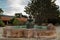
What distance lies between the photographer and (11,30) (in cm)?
1277

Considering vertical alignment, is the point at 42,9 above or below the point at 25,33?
above

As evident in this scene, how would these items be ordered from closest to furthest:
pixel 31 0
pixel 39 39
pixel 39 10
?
pixel 39 39, pixel 39 10, pixel 31 0

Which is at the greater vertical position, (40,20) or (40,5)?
(40,5)

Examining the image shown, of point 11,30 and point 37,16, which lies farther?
point 37,16

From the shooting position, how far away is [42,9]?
135 feet

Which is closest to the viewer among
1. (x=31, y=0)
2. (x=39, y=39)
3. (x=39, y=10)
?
(x=39, y=39)

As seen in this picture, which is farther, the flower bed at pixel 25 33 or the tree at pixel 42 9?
the tree at pixel 42 9

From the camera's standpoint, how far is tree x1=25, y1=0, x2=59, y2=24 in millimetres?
41188

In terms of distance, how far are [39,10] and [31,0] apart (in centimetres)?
450

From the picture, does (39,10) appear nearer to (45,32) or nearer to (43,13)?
(43,13)

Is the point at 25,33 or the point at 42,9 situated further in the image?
the point at 42,9

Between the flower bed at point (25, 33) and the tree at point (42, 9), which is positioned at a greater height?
the tree at point (42, 9)

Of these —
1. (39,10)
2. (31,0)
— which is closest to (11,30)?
(39,10)

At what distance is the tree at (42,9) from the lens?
41.2 m
